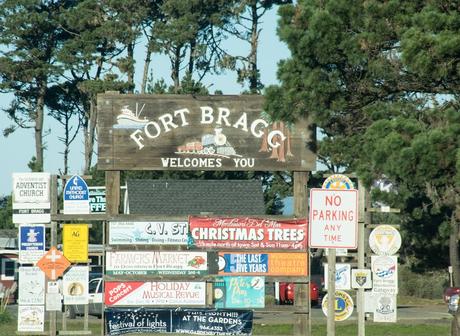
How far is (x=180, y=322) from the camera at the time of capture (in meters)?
27.4

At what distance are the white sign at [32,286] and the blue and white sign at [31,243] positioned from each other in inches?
17.8

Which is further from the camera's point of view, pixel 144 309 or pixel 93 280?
pixel 93 280

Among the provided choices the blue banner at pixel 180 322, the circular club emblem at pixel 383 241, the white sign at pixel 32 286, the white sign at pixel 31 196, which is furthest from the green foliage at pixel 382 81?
the white sign at pixel 32 286

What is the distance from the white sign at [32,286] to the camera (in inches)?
1091

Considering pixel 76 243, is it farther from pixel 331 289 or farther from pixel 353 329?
pixel 331 289

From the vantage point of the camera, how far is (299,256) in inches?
1069

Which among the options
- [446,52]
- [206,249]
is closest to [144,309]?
[206,249]

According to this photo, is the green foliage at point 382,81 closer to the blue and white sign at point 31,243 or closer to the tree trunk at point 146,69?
the blue and white sign at point 31,243

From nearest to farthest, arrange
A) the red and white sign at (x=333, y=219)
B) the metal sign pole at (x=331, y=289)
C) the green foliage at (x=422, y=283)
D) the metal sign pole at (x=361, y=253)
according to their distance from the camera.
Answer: the red and white sign at (x=333, y=219)
the metal sign pole at (x=331, y=289)
the metal sign pole at (x=361, y=253)
the green foliage at (x=422, y=283)

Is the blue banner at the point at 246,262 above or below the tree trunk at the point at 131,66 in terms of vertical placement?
below

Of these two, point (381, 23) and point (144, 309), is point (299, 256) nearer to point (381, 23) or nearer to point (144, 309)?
point (144, 309)

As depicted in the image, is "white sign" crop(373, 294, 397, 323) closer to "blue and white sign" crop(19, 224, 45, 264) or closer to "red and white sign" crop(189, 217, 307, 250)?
"red and white sign" crop(189, 217, 307, 250)

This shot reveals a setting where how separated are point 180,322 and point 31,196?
475cm

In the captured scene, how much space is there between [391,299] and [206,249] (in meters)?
5.09
